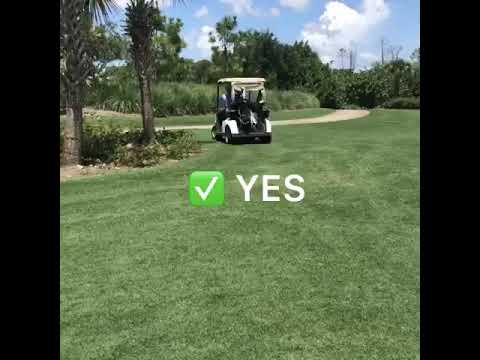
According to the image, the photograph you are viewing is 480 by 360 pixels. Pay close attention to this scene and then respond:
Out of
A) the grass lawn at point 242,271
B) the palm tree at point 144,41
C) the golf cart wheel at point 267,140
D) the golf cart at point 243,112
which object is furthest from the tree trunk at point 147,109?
the grass lawn at point 242,271

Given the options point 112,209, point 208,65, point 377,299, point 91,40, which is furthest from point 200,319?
point 208,65

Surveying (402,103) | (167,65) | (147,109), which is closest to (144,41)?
(147,109)

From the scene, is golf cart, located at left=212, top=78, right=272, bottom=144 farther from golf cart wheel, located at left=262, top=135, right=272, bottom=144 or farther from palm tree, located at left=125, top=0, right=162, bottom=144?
palm tree, located at left=125, top=0, right=162, bottom=144

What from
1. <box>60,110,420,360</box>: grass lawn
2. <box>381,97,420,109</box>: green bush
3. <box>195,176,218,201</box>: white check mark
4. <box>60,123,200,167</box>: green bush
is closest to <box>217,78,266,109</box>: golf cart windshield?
<box>60,123,200,167</box>: green bush

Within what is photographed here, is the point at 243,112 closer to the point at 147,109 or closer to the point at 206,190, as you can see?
the point at 147,109

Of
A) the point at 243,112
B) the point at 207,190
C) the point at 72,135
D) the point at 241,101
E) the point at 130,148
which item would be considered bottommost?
the point at 207,190

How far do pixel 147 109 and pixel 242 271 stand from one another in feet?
32.6

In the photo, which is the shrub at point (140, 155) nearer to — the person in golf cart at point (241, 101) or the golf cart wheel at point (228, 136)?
the golf cart wheel at point (228, 136)

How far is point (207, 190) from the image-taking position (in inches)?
322
